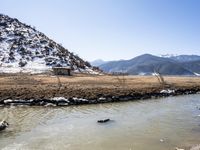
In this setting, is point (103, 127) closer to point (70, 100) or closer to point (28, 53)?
point (70, 100)

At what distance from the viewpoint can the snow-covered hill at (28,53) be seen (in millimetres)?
118025

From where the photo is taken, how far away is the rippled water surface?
26.2 m

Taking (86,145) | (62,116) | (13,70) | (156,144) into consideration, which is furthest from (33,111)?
(13,70)

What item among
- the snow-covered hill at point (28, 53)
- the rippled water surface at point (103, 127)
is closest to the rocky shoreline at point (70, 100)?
the rippled water surface at point (103, 127)

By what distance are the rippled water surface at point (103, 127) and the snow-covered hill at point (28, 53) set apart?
229 feet

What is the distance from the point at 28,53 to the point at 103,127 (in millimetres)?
104402

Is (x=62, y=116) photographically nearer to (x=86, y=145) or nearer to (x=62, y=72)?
(x=86, y=145)

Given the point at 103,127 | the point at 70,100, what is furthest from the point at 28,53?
the point at 103,127

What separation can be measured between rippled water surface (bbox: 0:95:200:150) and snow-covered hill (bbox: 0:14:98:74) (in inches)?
2749

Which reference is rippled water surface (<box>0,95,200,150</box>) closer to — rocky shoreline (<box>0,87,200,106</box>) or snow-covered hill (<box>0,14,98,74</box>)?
rocky shoreline (<box>0,87,200,106</box>)

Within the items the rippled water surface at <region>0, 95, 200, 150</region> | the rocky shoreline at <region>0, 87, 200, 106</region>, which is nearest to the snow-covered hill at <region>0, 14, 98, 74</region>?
the rocky shoreline at <region>0, 87, 200, 106</region>

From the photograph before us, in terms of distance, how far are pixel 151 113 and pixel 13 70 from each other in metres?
80.0

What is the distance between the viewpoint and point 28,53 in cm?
13138

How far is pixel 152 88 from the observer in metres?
61.2
